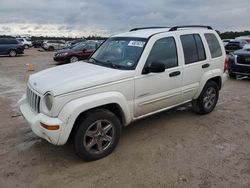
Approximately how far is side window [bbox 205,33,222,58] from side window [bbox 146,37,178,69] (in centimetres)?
121

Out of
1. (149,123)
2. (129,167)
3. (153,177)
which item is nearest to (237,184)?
(153,177)

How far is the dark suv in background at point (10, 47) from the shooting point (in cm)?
2577

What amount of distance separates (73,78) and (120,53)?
47.2 inches

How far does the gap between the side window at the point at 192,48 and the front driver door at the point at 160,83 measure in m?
0.30

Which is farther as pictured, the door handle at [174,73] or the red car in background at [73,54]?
the red car in background at [73,54]

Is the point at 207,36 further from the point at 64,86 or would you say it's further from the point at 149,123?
the point at 64,86

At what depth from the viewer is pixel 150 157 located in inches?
167

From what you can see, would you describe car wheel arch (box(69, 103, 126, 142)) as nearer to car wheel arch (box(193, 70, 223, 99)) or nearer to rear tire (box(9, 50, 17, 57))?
car wheel arch (box(193, 70, 223, 99))

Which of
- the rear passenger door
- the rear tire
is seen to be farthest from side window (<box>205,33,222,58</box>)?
the rear tire

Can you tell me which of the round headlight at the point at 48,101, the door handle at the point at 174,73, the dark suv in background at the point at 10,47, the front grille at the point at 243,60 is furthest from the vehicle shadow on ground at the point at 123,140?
the dark suv in background at the point at 10,47

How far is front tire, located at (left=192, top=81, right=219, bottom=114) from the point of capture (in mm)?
5934

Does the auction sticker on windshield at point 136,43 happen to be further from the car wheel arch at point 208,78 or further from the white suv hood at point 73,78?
the car wheel arch at point 208,78

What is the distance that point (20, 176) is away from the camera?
3766 mm

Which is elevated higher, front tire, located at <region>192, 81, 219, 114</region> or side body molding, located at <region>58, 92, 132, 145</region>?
side body molding, located at <region>58, 92, 132, 145</region>
